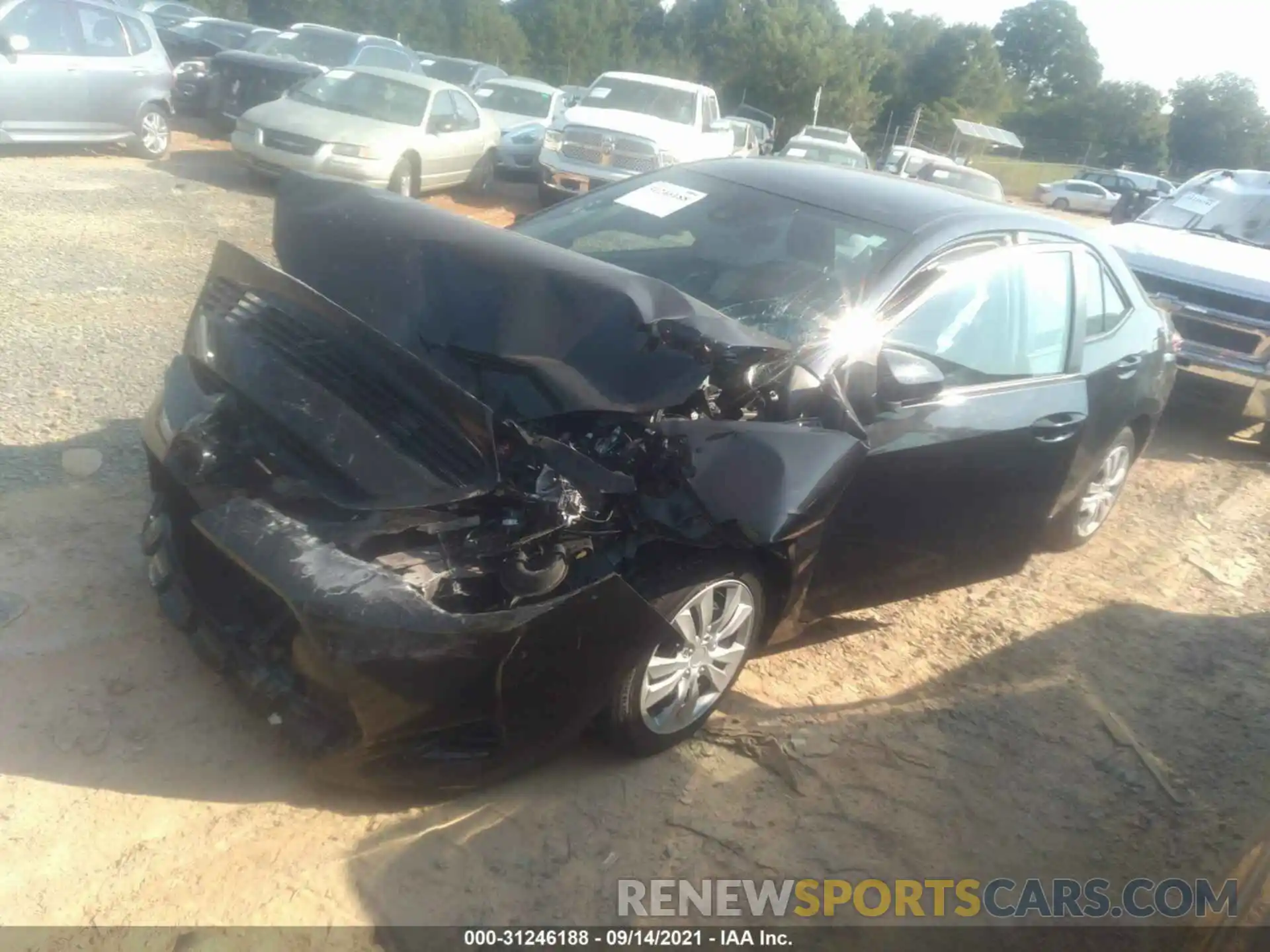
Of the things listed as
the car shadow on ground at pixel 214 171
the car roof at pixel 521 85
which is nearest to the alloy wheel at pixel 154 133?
the car shadow on ground at pixel 214 171

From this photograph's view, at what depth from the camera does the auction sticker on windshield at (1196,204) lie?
10.3 meters

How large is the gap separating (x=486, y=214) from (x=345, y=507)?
11607mm

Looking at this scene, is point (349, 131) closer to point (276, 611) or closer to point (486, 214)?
point (486, 214)

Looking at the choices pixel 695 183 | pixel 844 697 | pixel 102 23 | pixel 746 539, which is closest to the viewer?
pixel 746 539

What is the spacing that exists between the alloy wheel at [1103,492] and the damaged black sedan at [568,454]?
132cm

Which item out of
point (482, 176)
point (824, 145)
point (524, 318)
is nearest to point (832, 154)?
point (824, 145)

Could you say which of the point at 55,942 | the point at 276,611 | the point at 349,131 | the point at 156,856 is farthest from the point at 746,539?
the point at 349,131

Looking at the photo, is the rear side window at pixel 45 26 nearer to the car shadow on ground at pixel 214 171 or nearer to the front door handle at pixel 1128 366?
the car shadow on ground at pixel 214 171

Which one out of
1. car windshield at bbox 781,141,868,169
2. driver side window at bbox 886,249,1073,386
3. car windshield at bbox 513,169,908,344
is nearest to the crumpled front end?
car windshield at bbox 513,169,908,344

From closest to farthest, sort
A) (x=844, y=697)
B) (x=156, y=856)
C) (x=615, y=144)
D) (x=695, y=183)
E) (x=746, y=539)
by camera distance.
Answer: (x=156, y=856) < (x=746, y=539) < (x=844, y=697) < (x=695, y=183) < (x=615, y=144)

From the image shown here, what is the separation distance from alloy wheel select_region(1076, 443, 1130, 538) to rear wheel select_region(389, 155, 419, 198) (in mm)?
8822

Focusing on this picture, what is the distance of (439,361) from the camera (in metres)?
3.30

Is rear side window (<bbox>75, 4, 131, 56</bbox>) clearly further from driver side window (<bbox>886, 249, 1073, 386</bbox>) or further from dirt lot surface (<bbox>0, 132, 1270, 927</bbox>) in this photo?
driver side window (<bbox>886, 249, 1073, 386</bbox>)

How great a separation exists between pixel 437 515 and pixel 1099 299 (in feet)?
12.2
